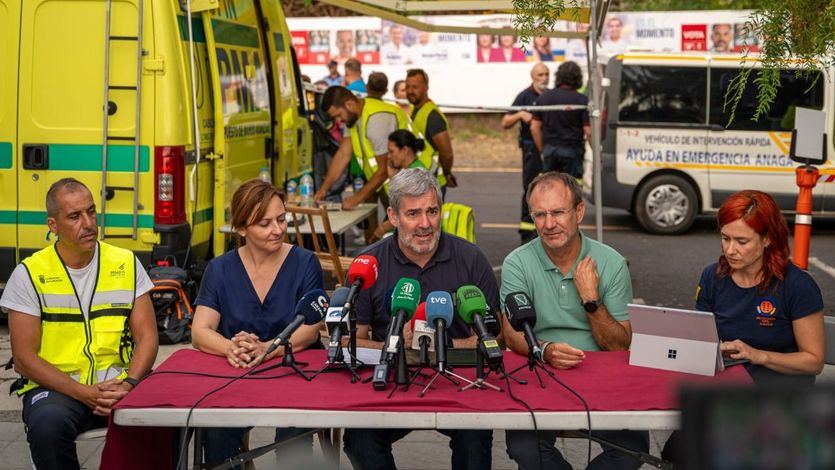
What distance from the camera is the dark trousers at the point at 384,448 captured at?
4160 millimetres

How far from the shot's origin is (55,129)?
24.2 feet

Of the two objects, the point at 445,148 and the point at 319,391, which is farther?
the point at 445,148

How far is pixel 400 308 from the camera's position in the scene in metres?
3.60

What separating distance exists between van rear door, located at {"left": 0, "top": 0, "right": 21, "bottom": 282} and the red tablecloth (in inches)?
158

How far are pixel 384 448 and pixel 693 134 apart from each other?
969cm

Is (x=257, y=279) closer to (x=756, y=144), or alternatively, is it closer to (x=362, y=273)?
(x=362, y=273)

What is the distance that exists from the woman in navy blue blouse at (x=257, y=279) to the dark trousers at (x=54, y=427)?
489 mm

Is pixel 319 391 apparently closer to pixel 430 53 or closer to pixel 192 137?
pixel 192 137

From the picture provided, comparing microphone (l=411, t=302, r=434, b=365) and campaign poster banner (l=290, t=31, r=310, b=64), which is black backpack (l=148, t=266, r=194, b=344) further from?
campaign poster banner (l=290, t=31, r=310, b=64)

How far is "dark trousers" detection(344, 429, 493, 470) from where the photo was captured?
4.16 metres

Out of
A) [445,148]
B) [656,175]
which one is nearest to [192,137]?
[445,148]

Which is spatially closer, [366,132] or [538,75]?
[366,132]

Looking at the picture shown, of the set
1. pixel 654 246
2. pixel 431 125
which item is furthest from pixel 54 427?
pixel 654 246

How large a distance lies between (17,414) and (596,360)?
3340 millimetres
